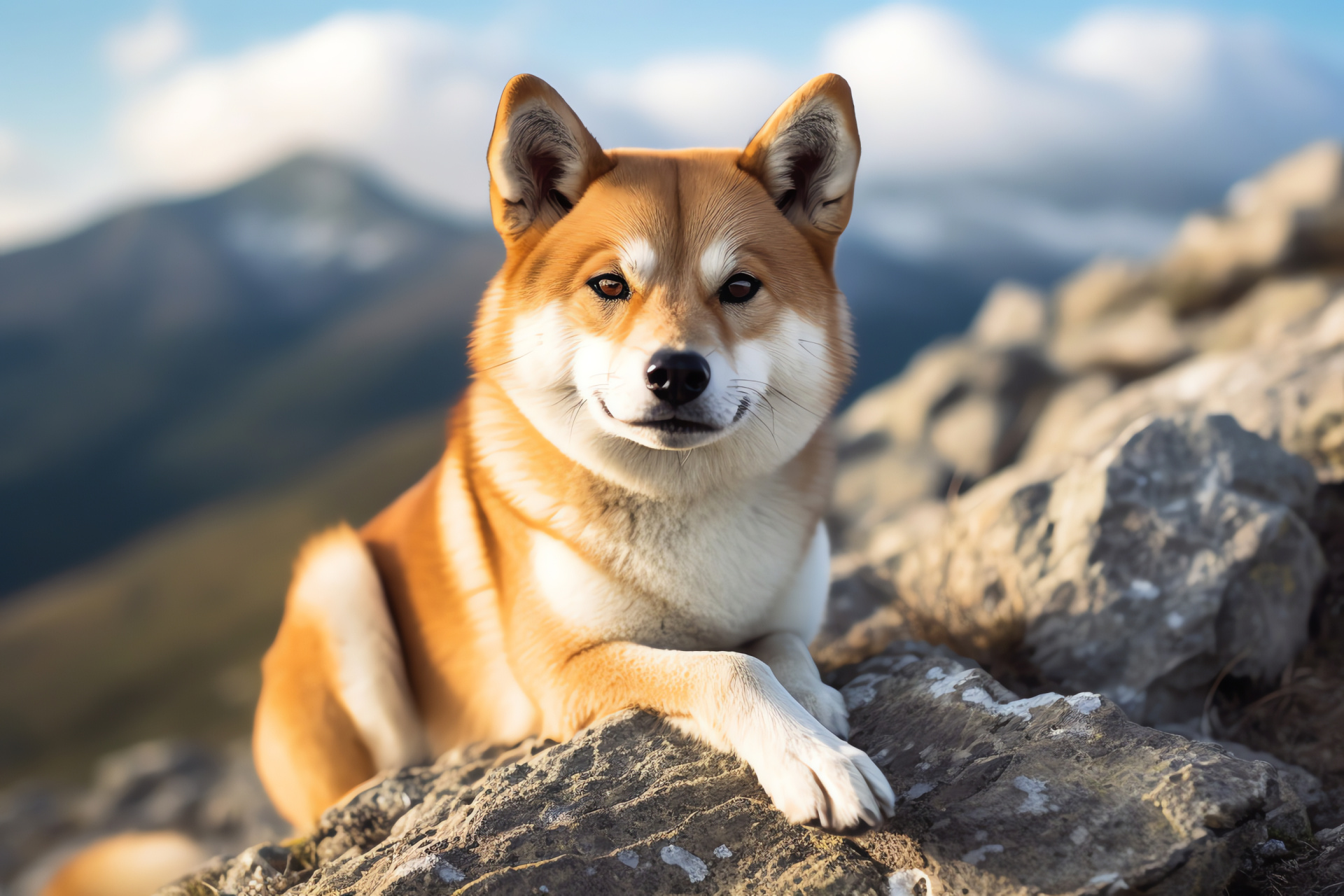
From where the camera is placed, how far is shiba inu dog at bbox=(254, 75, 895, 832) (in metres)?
3.15

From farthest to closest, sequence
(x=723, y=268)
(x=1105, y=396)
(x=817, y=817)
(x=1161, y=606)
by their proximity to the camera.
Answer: (x=1105, y=396), (x=1161, y=606), (x=723, y=268), (x=817, y=817)

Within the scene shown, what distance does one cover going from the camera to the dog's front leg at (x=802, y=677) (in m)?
3.27

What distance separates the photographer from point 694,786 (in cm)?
306

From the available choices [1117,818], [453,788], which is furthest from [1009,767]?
[453,788]

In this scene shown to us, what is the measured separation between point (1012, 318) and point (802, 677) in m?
21.0

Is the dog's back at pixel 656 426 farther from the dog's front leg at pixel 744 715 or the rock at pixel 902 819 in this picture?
the rock at pixel 902 819

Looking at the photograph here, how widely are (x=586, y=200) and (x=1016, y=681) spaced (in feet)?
10.8

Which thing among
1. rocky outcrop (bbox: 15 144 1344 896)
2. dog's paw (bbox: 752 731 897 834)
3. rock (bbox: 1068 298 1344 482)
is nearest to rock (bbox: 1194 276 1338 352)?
rock (bbox: 1068 298 1344 482)

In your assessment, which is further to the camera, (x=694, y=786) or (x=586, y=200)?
(x=586, y=200)

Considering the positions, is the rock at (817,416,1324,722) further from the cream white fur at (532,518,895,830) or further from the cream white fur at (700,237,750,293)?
the cream white fur at (700,237,750,293)

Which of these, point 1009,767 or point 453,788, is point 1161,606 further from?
point 453,788

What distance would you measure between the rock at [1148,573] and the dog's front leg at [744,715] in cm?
207

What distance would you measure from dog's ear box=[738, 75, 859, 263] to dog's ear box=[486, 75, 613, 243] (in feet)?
2.36

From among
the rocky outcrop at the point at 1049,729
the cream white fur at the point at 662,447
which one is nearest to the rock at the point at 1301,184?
the rocky outcrop at the point at 1049,729
